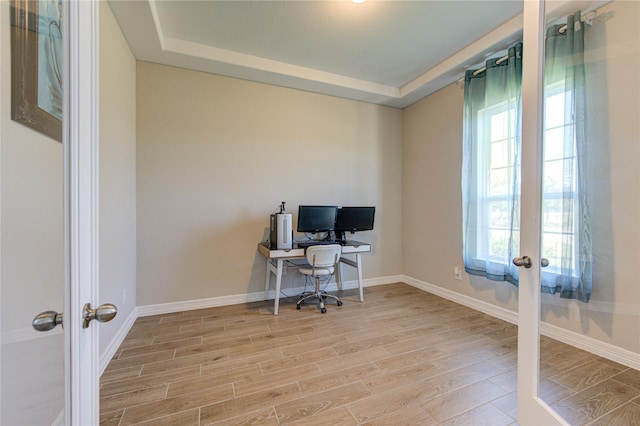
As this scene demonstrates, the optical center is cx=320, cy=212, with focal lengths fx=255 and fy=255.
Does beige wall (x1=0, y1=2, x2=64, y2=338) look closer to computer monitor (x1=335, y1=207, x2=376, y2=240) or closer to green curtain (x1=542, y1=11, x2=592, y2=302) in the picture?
green curtain (x1=542, y1=11, x2=592, y2=302)

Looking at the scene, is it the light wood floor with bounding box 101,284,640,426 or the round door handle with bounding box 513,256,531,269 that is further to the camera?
the light wood floor with bounding box 101,284,640,426

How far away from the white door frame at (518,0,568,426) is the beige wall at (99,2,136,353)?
8.84ft

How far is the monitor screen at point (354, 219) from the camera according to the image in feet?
11.4

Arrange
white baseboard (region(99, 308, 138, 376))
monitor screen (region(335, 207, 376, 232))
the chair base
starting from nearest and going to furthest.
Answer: white baseboard (region(99, 308, 138, 376)) < the chair base < monitor screen (region(335, 207, 376, 232))

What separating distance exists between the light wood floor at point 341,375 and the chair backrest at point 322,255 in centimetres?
61

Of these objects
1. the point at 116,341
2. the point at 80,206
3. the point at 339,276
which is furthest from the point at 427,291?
the point at 80,206

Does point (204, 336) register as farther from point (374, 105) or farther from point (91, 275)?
point (374, 105)

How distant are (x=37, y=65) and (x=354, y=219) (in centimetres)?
311

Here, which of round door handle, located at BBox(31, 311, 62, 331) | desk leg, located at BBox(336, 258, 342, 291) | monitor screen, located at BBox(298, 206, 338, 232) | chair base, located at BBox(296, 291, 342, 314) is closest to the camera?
round door handle, located at BBox(31, 311, 62, 331)

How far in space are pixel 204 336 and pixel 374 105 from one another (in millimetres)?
3773

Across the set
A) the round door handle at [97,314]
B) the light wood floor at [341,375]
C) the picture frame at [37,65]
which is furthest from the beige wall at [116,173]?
the round door handle at [97,314]

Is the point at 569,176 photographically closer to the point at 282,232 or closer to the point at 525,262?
the point at 525,262

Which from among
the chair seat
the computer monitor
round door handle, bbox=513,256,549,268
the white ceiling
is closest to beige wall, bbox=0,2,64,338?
round door handle, bbox=513,256,549,268

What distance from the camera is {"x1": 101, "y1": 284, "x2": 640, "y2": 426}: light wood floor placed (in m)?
1.46
